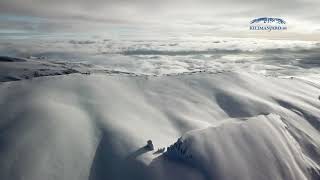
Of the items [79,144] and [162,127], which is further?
[162,127]

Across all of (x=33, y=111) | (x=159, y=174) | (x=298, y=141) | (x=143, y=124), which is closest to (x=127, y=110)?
(x=143, y=124)

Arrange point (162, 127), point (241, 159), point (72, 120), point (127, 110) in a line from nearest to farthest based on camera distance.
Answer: point (241, 159) → point (72, 120) → point (162, 127) → point (127, 110)

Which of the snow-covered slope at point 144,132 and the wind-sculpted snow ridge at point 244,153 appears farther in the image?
the wind-sculpted snow ridge at point 244,153

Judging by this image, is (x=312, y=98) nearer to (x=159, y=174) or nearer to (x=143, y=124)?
(x=143, y=124)

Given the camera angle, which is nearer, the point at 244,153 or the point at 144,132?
the point at 244,153

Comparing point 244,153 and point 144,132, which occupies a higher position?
point 144,132

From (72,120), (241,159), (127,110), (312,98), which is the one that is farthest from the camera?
(312,98)

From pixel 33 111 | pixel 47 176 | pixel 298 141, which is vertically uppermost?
pixel 33 111

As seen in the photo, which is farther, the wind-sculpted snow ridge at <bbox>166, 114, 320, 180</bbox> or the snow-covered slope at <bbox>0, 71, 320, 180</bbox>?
the wind-sculpted snow ridge at <bbox>166, 114, 320, 180</bbox>
